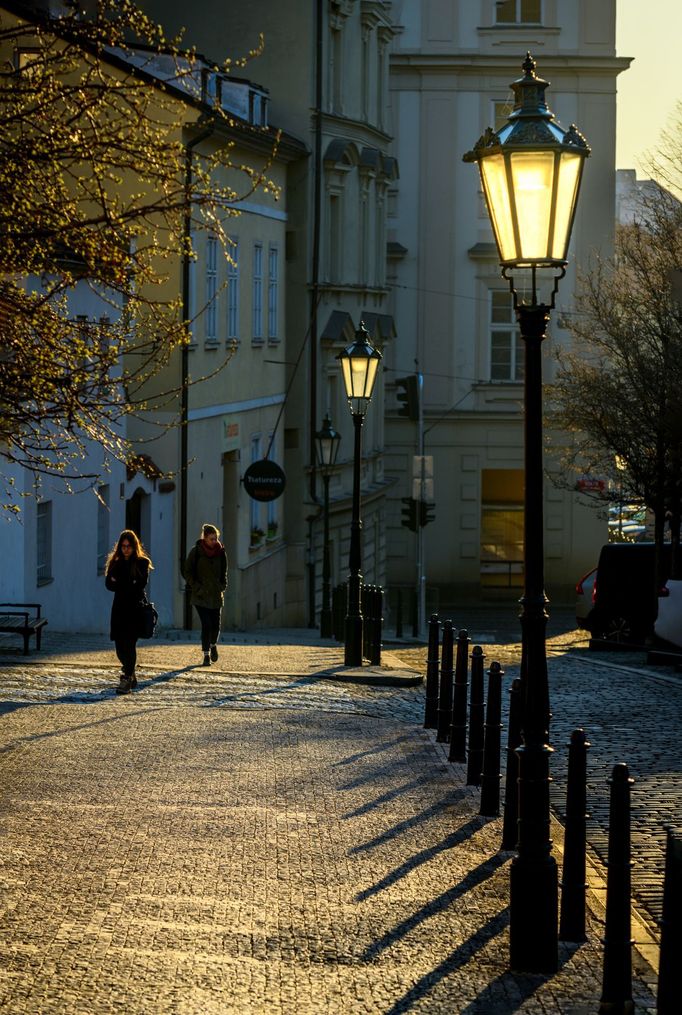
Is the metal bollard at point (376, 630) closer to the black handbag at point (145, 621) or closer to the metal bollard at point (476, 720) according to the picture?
the black handbag at point (145, 621)

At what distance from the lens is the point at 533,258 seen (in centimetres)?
812

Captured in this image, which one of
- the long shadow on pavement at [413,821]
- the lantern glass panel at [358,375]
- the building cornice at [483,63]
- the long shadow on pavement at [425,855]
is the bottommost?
the long shadow on pavement at [425,855]

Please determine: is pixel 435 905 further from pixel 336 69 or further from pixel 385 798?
pixel 336 69

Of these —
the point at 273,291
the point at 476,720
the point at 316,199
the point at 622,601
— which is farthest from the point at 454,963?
the point at 316,199

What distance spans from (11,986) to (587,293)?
1176 inches

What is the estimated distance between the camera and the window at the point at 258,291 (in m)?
37.3

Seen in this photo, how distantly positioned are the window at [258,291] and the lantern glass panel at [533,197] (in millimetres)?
29257

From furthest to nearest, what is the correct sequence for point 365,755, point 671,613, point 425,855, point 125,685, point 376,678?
1. point 671,613
2. point 376,678
3. point 125,685
4. point 365,755
5. point 425,855

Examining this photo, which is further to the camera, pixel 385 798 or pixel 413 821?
pixel 385 798

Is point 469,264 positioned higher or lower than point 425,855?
higher

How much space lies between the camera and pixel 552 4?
51.2 meters

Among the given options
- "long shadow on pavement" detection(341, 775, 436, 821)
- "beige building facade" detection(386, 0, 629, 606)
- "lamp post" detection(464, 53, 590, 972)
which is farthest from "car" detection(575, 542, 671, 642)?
"lamp post" detection(464, 53, 590, 972)

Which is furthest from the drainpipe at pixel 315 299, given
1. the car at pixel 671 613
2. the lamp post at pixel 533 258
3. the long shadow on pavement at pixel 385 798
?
the lamp post at pixel 533 258

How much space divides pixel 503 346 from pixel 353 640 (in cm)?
3325
